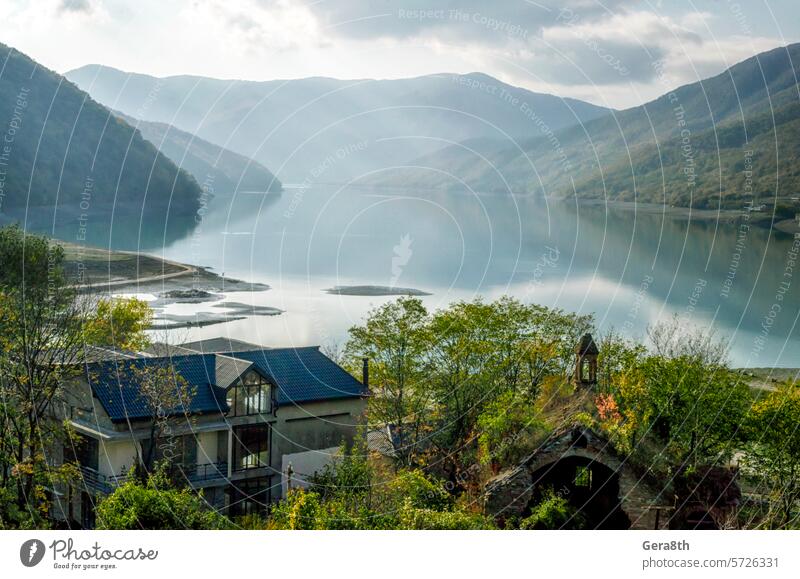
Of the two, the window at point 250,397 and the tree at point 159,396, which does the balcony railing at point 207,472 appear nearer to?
the tree at point 159,396

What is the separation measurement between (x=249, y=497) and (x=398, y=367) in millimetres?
4026

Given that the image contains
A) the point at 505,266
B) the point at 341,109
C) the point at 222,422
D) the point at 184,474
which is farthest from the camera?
the point at 505,266

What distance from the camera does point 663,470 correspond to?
13422 mm

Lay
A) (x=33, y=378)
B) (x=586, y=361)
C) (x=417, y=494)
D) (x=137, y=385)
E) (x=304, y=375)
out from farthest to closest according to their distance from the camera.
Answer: (x=304, y=375) → (x=137, y=385) → (x=586, y=361) → (x=33, y=378) → (x=417, y=494)

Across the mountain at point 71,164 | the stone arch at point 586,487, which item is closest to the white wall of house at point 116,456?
the stone arch at point 586,487

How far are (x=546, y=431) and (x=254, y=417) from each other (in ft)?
20.2

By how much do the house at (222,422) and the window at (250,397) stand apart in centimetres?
2

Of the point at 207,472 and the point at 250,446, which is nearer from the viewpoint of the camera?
the point at 207,472

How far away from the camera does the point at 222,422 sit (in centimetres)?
1738

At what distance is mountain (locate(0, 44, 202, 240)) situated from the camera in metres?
61.8

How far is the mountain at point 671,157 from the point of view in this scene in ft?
202

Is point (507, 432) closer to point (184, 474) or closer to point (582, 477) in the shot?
point (582, 477)

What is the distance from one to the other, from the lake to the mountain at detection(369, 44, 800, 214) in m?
3.65

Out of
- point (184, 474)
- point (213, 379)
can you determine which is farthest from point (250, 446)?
point (184, 474)
